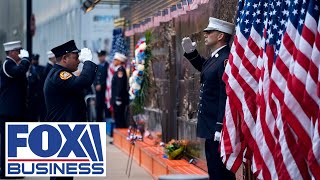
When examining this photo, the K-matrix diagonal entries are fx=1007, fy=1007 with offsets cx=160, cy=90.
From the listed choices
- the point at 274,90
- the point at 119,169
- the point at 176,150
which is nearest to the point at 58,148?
the point at 274,90

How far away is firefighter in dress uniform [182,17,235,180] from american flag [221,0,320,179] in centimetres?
45

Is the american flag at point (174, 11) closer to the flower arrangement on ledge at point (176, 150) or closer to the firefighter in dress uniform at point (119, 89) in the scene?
the flower arrangement on ledge at point (176, 150)

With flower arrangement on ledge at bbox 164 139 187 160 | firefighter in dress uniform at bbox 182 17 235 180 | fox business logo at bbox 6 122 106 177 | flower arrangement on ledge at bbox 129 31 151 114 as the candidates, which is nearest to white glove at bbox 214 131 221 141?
firefighter in dress uniform at bbox 182 17 235 180

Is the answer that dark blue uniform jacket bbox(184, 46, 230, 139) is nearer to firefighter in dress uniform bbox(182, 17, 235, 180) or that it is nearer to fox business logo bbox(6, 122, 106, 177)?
firefighter in dress uniform bbox(182, 17, 235, 180)

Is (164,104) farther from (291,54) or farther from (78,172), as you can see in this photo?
(291,54)

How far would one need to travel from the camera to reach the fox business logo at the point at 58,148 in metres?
9.31

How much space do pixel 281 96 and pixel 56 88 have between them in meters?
3.44

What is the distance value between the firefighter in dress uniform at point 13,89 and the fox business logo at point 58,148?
4.68 metres

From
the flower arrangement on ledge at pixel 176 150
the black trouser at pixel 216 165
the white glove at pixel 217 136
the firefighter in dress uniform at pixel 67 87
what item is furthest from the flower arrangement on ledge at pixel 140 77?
the white glove at pixel 217 136

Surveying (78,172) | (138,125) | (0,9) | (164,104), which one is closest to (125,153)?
(138,125)

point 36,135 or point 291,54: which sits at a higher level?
point 291,54

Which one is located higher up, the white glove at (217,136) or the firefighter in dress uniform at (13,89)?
the firefighter in dress uniform at (13,89)

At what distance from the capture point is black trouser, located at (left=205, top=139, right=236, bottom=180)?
954 centimetres

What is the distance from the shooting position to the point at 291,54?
776 centimetres
